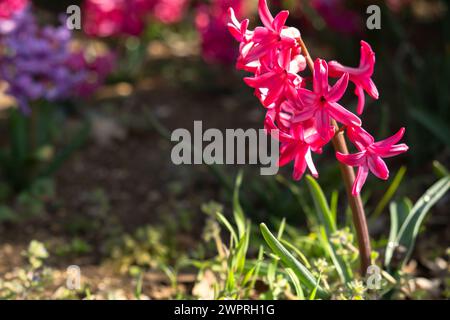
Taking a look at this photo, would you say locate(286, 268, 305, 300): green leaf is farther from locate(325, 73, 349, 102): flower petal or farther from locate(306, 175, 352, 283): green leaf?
locate(325, 73, 349, 102): flower petal

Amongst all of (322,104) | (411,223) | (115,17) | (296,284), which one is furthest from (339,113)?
(115,17)

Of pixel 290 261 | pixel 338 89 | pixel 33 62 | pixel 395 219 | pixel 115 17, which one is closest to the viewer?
pixel 338 89

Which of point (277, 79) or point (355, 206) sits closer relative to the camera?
point (277, 79)

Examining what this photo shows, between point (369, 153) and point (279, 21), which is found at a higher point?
point (279, 21)

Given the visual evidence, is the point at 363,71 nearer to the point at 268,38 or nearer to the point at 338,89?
the point at 338,89

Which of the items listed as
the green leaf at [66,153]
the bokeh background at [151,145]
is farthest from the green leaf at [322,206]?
the green leaf at [66,153]

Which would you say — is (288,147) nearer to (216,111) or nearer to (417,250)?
(417,250)

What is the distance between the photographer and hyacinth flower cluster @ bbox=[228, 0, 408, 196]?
1540mm

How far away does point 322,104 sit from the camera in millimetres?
1546

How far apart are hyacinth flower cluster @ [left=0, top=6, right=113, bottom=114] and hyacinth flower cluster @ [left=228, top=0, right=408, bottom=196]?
5.11 feet

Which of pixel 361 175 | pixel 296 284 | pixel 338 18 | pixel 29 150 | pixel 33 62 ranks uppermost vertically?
pixel 338 18

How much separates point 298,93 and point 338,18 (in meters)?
2.37

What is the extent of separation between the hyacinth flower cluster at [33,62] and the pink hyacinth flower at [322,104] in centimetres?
169
